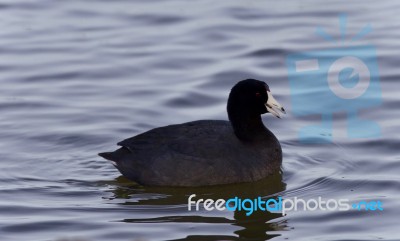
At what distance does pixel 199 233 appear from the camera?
1020 centimetres

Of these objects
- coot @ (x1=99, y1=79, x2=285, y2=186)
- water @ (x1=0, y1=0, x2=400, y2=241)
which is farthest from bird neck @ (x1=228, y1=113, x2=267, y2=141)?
water @ (x1=0, y1=0, x2=400, y2=241)

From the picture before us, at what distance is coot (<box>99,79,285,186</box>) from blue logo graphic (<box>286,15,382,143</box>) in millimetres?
1258

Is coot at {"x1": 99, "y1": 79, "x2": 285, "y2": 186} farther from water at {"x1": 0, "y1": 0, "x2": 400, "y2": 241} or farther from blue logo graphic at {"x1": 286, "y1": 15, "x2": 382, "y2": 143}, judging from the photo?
blue logo graphic at {"x1": 286, "y1": 15, "x2": 382, "y2": 143}

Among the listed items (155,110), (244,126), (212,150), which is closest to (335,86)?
(155,110)

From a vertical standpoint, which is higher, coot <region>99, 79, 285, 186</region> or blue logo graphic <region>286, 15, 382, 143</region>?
blue logo graphic <region>286, 15, 382, 143</region>

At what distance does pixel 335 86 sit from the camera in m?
15.1

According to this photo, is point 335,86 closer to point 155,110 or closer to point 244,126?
point 155,110

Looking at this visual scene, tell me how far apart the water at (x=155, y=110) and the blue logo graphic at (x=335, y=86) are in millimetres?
155

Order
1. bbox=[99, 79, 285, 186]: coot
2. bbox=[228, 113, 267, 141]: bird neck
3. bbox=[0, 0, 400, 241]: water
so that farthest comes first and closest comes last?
bbox=[228, 113, 267, 141]: bird neck
bbox=[99, 79, 285, 186]: coot
bbox=[0, 0, 400, 241]: water

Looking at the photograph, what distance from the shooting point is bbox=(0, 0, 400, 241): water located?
10.6m

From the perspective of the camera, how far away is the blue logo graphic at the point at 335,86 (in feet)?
44.5

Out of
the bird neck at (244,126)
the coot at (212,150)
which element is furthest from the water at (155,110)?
the bird neck at (244,126)

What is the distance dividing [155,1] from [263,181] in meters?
8.96

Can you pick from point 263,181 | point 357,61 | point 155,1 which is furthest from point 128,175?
point 155,1
